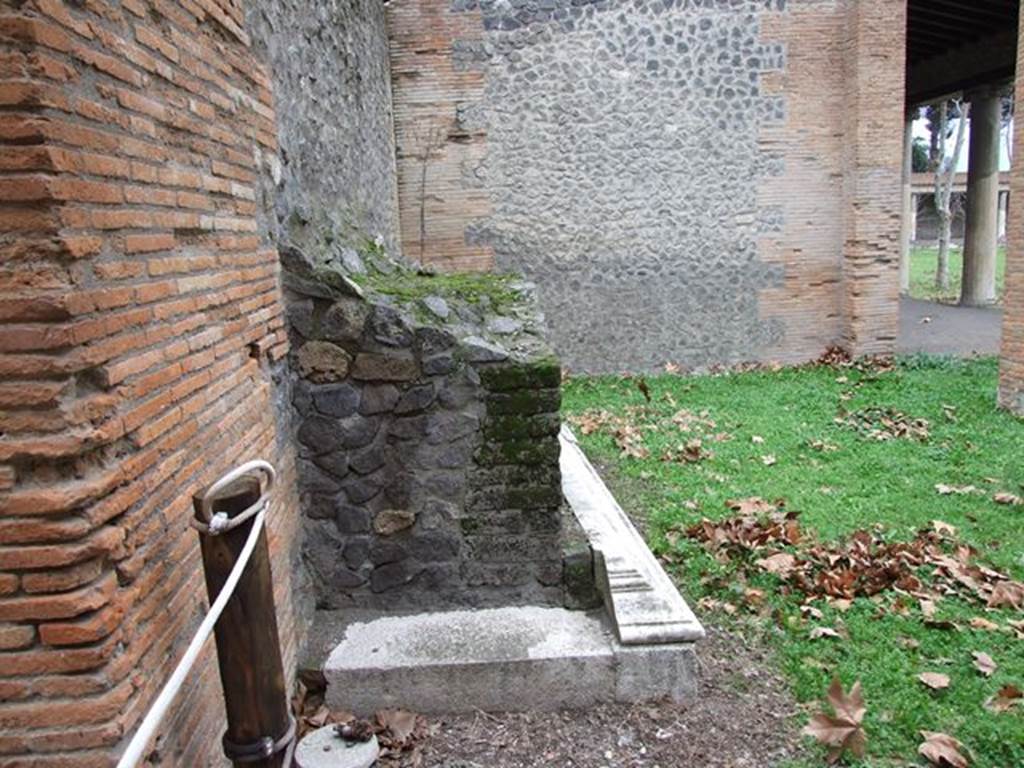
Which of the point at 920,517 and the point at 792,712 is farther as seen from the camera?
the point at 920,517

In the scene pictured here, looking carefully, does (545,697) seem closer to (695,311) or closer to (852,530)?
(852,530)

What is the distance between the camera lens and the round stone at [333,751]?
9.04ft

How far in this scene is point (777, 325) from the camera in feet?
35.7

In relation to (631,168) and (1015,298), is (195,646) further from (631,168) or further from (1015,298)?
(631,168)

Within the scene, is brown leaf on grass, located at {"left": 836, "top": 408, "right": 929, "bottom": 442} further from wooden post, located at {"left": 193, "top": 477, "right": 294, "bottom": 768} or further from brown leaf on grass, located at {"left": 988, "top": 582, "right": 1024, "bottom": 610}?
wooden post, located at {"left": 193, "top": 477, "right": 294, "bottom": 768}

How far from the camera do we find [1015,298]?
7824 mm

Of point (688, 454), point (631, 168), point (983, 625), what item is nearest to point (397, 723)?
point (983, 625)

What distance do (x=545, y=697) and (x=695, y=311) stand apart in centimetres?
805

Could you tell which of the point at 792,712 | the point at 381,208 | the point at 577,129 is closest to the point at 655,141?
the point at 577,129

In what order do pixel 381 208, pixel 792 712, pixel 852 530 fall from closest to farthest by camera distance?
pixel 792 712 < pixel 852 530 < pixel 381 208

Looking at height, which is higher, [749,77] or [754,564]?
[749,77]

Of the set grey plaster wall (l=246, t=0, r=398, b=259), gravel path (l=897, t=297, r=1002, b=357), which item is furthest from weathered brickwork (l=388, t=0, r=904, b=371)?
gravel path (l=897, t=297, r=1002, b=357)

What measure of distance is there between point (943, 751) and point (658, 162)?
8490mm

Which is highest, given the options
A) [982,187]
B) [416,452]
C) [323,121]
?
[982,187]
